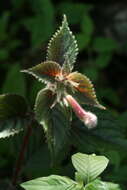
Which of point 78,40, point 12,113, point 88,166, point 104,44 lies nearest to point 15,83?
point 78,40

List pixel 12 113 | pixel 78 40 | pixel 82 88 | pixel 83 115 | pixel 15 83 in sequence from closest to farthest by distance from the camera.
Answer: pixel 83 115, pixel 82 88, pixel 12 113, pixel 15 83, pixel 78 40

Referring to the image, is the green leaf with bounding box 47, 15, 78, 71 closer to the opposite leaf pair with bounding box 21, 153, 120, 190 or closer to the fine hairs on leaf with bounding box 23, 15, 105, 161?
the fine hairs on leaf with bounding box 23, 15, 105, 161

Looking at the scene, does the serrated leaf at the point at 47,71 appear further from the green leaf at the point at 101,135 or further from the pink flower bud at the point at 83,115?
the green leaf at the point at 101,135

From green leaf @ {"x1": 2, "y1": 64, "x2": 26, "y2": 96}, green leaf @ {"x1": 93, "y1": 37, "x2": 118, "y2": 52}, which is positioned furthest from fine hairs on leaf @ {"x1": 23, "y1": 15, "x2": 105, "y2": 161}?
green leaf @ {"x1": 93, "y1": 37, "x2": 118, "y2": 52}

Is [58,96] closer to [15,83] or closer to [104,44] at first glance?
[15,83]

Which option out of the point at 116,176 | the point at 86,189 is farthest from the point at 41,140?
the point at 86,189

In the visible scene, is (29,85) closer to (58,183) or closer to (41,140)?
(41,140)

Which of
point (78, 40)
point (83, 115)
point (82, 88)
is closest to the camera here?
point (83, 115)

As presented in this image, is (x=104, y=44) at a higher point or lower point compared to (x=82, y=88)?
higher
